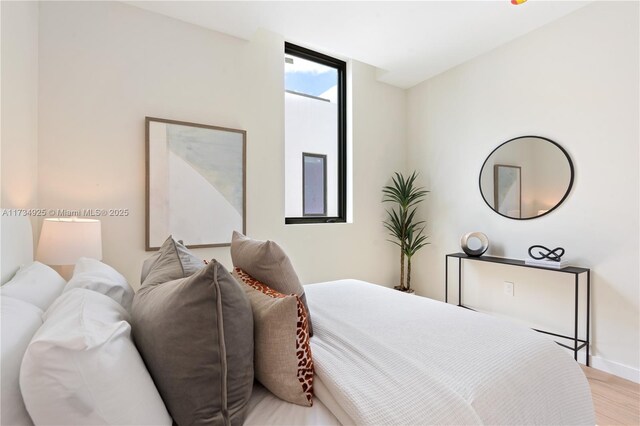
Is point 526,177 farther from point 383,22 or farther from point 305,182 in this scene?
point 305,182

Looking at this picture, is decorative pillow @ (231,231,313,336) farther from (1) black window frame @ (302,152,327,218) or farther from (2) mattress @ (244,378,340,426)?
(1) black window frame @ (302,152,327,218)

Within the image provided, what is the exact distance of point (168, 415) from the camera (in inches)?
30.0

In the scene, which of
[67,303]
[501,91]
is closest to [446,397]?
[67,303]

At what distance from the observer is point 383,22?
2.68 metres

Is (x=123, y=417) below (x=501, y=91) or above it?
below

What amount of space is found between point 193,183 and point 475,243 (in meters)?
2.50

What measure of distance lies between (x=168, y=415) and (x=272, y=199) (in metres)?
2.30

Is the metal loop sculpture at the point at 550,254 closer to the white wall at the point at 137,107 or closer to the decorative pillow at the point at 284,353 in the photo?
the white wall at the point at 137,107

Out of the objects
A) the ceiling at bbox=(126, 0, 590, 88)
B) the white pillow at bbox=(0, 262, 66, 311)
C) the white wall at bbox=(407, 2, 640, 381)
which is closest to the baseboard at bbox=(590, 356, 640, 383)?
the white wall at bbox=(407, 2, 640, 381)

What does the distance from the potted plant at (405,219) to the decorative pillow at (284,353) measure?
279 centimetres

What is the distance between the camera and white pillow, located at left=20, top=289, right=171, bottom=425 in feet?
1.95

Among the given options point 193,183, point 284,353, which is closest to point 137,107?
point 193,183

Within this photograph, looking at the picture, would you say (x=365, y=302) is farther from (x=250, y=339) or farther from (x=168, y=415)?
(x=168, y=415)

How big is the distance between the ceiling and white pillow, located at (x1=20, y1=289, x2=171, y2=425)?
2.38 m
